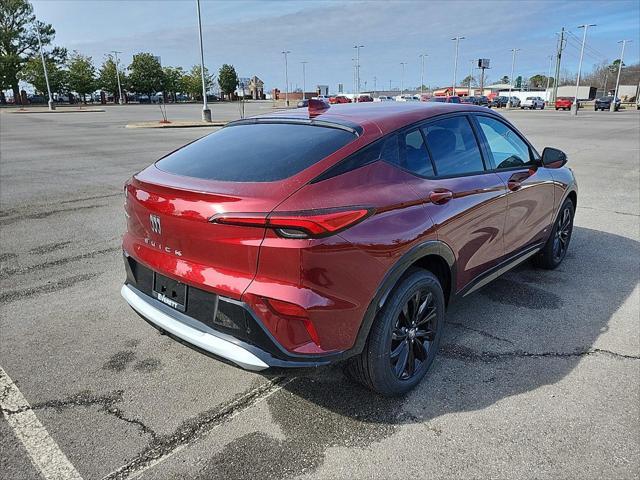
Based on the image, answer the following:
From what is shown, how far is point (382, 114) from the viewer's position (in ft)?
10.1

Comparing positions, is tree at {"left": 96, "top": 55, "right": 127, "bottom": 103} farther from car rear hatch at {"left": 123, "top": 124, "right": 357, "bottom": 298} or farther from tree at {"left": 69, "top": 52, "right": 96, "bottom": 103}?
car rear hatch at {"left": 123, "top": 124, "right": 357, "bottom": 298}

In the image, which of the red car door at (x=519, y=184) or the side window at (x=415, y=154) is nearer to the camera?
the side window at (x=415, y=154)

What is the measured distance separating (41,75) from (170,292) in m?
78.7

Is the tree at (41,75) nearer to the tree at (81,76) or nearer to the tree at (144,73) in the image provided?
the tree at (81,76)

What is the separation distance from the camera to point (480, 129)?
3.71m

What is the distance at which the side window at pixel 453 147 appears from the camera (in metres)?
3.14

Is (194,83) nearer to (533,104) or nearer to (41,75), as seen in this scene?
(41,75)

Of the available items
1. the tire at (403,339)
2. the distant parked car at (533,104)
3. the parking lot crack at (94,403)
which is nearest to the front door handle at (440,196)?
the tire at (403,339)

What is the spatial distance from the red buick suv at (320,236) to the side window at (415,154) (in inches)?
0.4

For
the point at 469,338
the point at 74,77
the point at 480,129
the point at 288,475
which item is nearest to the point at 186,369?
the point at 288,475

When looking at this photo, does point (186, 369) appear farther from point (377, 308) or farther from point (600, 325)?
point (600, 325)

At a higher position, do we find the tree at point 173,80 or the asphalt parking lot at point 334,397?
the tree at point 173,80

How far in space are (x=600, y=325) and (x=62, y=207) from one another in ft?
24.4

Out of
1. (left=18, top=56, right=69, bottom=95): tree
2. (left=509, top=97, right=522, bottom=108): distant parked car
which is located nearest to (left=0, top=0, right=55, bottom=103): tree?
(left=18, top=56, right=69, bottom=95): tree
